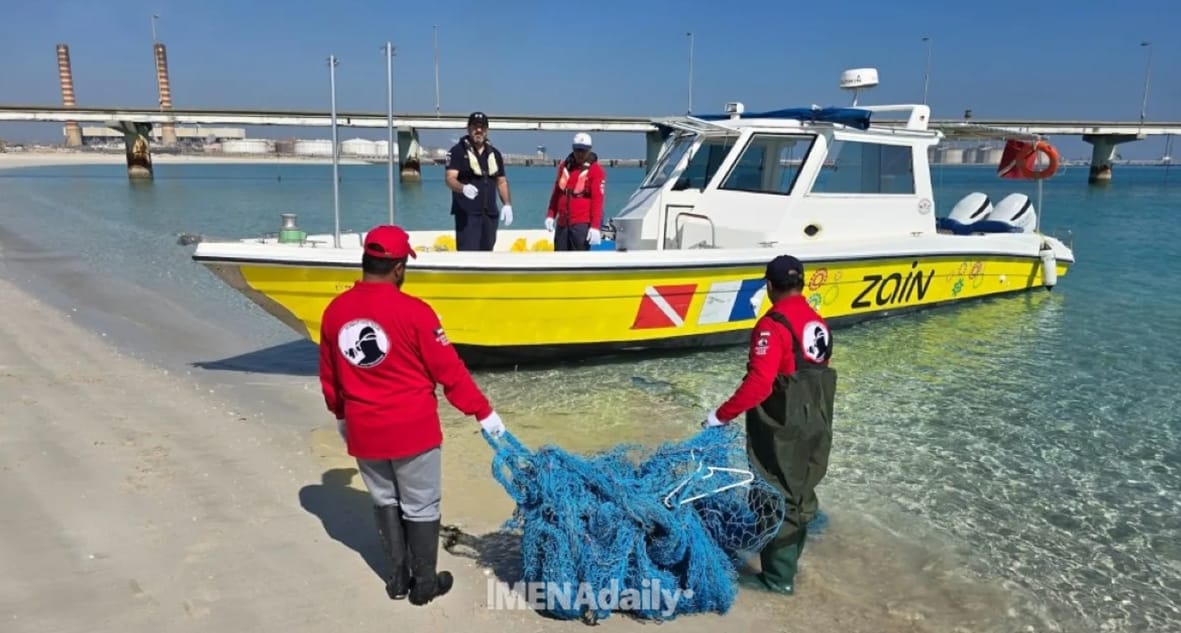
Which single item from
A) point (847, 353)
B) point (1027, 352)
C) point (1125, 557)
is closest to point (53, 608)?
point (1125, 557)

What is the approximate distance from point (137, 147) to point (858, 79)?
4895cm

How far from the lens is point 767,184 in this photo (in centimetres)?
816

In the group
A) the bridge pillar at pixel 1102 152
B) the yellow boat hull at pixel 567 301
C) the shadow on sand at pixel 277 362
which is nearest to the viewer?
the yellow boat hull at pixel 567 301

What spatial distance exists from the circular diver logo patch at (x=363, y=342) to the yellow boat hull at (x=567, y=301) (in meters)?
3.26

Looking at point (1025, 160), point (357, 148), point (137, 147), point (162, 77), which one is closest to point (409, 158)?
point (137, 147)

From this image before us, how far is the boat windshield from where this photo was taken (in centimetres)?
861

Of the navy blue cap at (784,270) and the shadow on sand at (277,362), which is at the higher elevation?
the navy blue cap at (784,270)

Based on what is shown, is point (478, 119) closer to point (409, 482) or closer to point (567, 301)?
point (567, 301)

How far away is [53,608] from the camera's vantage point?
10.1 ft

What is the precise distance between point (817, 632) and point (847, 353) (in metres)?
5.25

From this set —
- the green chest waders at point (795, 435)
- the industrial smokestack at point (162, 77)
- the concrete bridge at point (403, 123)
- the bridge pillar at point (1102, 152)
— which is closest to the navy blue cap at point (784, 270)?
the green chest waders at point (795, 435)

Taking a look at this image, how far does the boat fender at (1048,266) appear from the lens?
11.0m

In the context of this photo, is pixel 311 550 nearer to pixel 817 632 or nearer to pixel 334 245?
pixel 817 632

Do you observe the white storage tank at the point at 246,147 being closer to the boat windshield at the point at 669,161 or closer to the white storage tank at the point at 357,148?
the white storage tank at the point at 357,148
